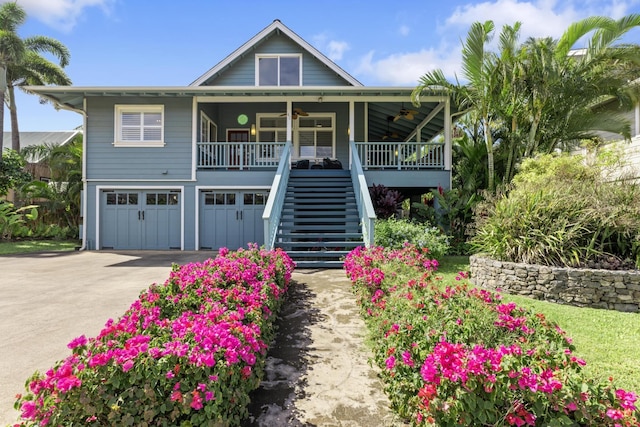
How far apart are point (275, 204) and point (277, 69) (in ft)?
23.1

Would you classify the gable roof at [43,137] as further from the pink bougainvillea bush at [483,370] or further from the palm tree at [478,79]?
the pink bougainvillea bush at [483,370]

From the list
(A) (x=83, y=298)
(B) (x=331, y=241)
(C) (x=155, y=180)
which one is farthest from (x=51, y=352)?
(C) (x=155, y=180)

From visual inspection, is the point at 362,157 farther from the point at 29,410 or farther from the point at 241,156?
the point at 29,410

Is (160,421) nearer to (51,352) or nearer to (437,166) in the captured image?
(51,352)

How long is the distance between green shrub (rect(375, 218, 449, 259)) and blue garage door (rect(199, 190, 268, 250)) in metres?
4.41

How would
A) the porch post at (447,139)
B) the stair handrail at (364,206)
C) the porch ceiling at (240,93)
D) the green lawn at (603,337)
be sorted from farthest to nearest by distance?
1. the porch post at (447,139)
2. the porch ceiling at (240,93)
3. the stair handrail at (364,206)
4. the green lawn at (603,337)

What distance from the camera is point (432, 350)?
228 centimetres

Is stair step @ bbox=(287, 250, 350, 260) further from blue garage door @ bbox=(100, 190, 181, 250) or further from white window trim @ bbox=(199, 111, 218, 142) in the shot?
white window trim @ bbox=(199, 111, 218, 142)

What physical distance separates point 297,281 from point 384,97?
272 inches

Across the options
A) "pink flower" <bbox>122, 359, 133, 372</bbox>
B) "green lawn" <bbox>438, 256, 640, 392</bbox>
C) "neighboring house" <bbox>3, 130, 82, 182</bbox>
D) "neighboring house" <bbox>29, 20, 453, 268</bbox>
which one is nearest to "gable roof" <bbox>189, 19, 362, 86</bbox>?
"neighboring house" <bbox>29, 20, 453, 268</bbox>

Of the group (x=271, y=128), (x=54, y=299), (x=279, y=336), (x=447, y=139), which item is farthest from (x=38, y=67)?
(x=279, y=336)

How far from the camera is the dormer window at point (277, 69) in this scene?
12.4 meters

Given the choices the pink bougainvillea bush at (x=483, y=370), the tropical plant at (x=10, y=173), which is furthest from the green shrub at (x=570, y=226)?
the tropical plant at (x=10, y=173)

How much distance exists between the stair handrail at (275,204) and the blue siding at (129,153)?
11.3ft
